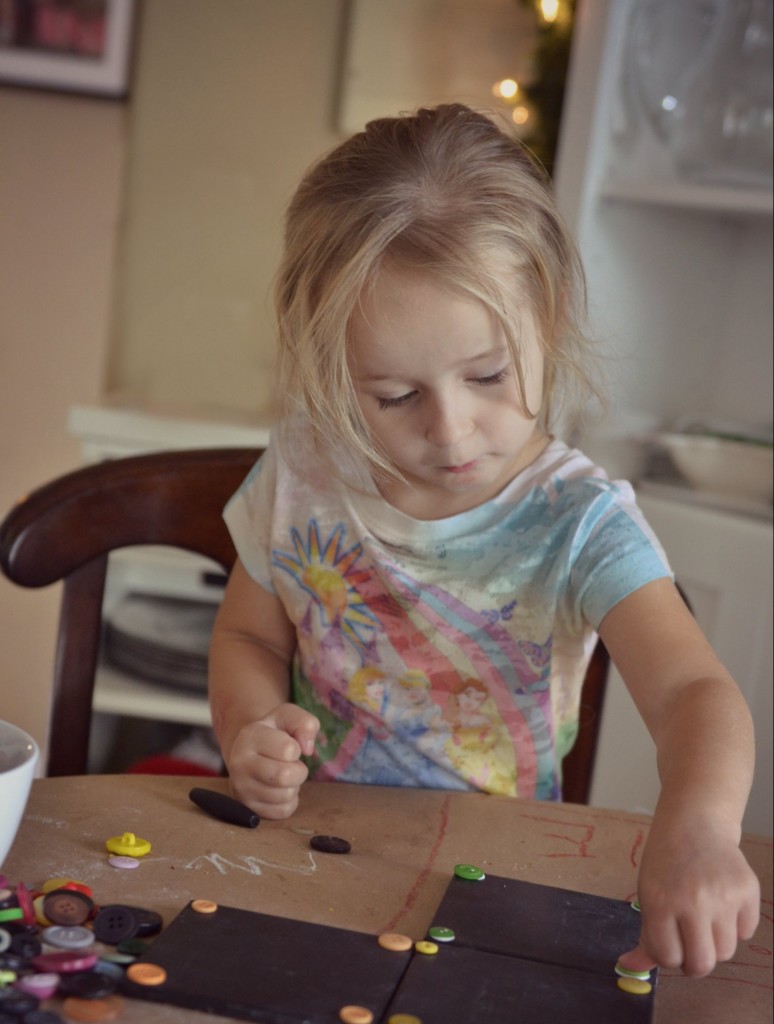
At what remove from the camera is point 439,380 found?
2.66 ft

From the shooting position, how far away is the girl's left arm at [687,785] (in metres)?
0.55

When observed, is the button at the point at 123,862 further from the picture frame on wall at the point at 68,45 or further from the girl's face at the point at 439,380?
the picture frame on wall at the point at 68,45

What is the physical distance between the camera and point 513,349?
0.83 m

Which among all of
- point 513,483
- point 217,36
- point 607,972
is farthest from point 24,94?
point 607,972

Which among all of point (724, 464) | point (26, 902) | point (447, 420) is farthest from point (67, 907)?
point (724, 464)

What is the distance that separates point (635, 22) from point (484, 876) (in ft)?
3.83

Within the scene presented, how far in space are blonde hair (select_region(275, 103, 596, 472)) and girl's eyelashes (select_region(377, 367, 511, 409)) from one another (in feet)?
0.04

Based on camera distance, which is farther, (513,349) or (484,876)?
(513,349)

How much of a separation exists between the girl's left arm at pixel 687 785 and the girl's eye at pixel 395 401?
0.67ft

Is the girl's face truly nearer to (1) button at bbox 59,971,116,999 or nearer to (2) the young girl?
(2) the young girl

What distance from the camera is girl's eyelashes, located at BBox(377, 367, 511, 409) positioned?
2.74 feet

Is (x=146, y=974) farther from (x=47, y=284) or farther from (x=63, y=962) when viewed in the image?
(x=47, y=284)

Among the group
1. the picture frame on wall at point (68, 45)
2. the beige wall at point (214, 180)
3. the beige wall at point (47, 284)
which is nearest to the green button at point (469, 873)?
the beige wall at point (214, 180)

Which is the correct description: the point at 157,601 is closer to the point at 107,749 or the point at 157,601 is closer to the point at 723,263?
the point at 107,749
